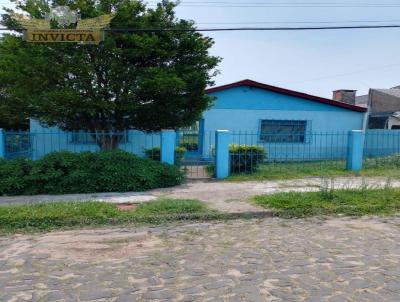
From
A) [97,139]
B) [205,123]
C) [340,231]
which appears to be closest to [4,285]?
[340,231]

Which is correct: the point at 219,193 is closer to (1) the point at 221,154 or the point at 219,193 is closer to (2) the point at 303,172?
(1) the point at 221,154

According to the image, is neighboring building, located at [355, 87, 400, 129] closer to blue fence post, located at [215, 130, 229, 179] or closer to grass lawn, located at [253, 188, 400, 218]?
blue fence post, located at [215, 130, 229, 179]

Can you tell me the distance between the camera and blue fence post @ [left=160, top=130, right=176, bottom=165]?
35.5 ft

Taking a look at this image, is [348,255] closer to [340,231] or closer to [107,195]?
[340,231]

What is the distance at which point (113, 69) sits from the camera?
10.4 m

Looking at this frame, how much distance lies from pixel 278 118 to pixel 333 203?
31.9ft

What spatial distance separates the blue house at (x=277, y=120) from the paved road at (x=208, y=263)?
9.81m

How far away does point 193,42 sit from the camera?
36.4 ft

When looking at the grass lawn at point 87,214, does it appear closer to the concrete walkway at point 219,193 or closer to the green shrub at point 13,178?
the concrete walkway at point 219,193

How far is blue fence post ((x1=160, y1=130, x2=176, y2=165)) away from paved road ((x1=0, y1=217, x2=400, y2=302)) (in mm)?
4233

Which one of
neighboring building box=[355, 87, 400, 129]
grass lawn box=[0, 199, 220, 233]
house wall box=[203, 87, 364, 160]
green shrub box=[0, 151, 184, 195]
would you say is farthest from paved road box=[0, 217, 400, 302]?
neighboring building box=[355, 87, 400, 129]

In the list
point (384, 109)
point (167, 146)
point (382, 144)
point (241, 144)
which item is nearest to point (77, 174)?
point (167, 146)

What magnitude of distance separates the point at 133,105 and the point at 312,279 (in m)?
7.28

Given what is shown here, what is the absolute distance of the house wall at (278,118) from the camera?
16984mm
